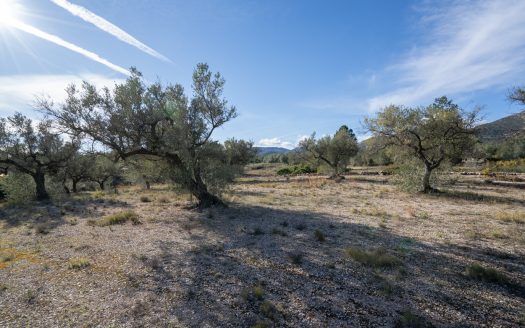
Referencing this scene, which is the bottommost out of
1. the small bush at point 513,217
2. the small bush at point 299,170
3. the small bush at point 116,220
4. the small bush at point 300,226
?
the small bush at point 513,217

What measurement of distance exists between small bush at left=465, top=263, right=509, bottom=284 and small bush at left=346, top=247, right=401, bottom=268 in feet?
6.62

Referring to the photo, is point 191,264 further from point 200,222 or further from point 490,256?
point 490,256

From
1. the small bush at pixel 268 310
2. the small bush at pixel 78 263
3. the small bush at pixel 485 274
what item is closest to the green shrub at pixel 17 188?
the small bush at pixel 78 263

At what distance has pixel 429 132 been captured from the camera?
26562 mm

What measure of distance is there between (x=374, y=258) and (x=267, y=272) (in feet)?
12.2

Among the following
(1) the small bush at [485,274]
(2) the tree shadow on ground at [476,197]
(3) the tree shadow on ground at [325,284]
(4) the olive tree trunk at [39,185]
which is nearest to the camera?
(3) the tree shadow on ground at [325,284]

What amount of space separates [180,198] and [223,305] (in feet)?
61.9

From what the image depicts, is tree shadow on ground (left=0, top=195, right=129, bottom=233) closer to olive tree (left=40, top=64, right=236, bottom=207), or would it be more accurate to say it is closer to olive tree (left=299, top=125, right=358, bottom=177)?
olive tree (left=40, top=64, right=236, bottom=207)

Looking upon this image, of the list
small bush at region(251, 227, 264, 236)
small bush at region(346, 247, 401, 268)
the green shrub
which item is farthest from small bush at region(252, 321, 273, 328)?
the green shrub

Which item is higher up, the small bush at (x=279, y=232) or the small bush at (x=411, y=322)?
the small bush at (x=279, y=232)

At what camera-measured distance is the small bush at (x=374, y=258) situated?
9.71 metres

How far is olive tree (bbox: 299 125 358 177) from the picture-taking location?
4950cm

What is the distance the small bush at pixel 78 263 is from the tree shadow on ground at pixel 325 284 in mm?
2391

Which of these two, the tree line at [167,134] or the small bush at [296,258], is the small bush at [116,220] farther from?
the small bush at [296,258]
